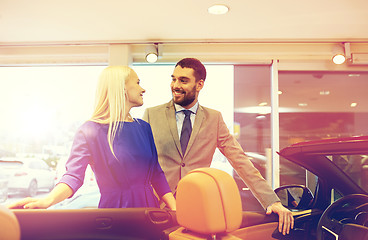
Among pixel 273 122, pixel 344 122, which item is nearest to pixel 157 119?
pixel 273 122

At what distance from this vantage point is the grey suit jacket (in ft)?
6.26

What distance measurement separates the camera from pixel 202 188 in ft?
2.39

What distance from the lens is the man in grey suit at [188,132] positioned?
6.28ft

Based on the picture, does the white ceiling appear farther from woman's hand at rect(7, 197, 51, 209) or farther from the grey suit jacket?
woman's hand at rect(7, 197, 51, 209)

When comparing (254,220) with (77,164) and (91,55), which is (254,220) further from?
(91,55)

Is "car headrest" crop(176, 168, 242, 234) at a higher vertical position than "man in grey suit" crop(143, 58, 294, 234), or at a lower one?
lower

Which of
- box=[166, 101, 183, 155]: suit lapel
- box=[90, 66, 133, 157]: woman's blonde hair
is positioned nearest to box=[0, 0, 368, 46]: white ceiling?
box=[166, 101, 183, 155]: suit lapel

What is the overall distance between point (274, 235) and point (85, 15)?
2955mm

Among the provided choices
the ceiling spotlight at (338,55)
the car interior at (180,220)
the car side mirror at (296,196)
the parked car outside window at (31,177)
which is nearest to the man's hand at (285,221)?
the car interior at (180,220)

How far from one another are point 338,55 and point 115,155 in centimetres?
359

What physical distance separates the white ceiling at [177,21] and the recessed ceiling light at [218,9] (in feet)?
0.19

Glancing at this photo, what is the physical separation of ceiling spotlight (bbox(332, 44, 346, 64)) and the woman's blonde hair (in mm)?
3332

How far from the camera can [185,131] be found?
2.02 metres

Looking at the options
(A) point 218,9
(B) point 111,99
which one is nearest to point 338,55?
(A) point 218,9
